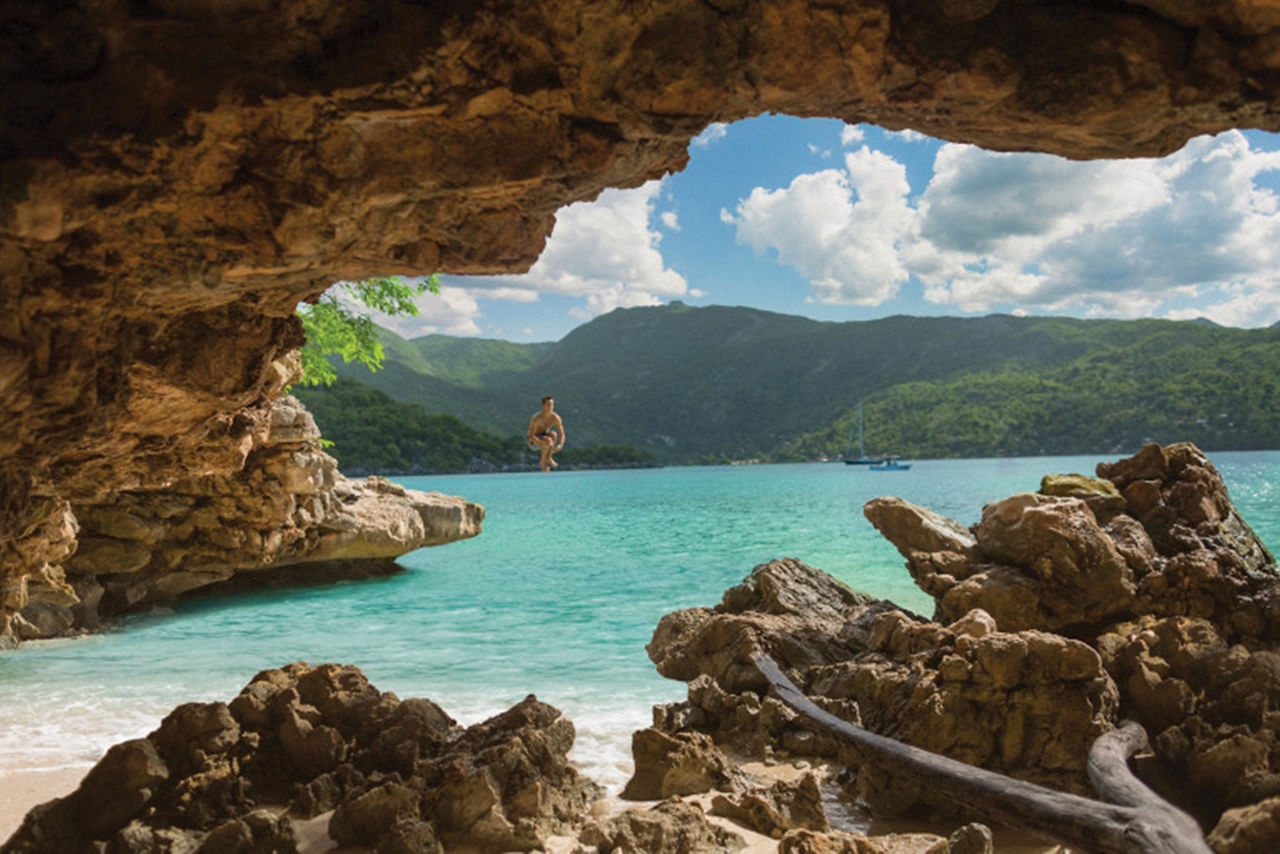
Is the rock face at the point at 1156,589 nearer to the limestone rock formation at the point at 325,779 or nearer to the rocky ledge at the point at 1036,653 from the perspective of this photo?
the rocky ledge at the point at 1036,653

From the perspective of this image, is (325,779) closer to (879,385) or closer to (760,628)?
(760,628)

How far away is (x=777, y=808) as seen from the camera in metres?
4.63

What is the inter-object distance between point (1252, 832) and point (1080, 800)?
3.46 feet

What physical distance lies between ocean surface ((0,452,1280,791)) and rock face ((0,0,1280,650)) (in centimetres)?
468

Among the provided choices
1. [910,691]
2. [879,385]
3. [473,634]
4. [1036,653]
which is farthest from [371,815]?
[879,385]

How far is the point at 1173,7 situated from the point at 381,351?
11769mm

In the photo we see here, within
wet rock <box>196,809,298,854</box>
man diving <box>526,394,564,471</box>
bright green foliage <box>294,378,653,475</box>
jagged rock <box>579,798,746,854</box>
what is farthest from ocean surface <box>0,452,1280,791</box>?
bright green foliage <box>294,378,653,475</box>

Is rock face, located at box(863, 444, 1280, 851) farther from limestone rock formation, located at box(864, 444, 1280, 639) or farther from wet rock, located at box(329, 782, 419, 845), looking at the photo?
wet rock, located at box(329, 782, 419, 845)

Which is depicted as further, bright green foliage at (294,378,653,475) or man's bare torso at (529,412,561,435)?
bright green foliage at (294,378,653,475)

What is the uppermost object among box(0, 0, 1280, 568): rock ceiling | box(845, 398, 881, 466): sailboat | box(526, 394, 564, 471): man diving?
box(0, 0, 1280, 568): rock ceiling

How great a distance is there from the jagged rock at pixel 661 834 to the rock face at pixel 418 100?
338 centimetres

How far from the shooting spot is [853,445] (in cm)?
11012

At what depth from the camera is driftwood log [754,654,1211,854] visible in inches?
140

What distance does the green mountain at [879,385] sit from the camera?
8188cm
